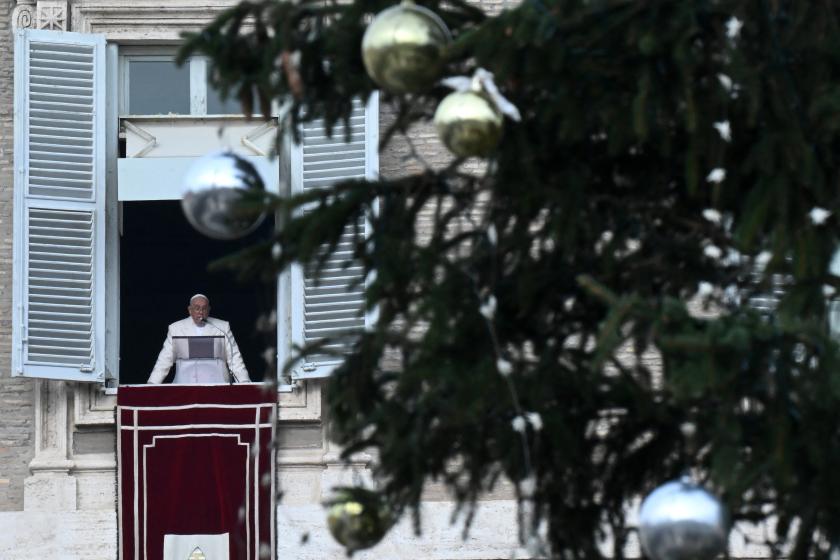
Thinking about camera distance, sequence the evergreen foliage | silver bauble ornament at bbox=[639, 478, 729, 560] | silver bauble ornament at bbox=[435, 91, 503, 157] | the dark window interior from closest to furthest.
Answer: silver bauble ornament at bbox=[639, 478, 729, 560]
the evergreen foliage
silver bauble ornament at bbox=[435, 91, 503, 157]
the dark window interior

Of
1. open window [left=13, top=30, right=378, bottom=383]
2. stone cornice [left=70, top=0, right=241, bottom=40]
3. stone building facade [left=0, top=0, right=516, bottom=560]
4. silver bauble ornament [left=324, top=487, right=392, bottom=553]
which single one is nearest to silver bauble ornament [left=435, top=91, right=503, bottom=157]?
silver bauble ornament [left=324, top=487, right=392, bottom=553]

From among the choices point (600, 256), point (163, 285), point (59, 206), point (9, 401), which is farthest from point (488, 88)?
point (163, 285)

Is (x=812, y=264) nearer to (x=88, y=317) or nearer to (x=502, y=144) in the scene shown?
(x=502, y=144)

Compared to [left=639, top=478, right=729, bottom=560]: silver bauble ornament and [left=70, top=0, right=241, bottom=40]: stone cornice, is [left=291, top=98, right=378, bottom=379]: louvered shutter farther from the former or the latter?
[left=639, top=478, right=729, bottom=560]: silver bauble ornament

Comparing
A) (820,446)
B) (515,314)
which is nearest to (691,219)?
(515,314)

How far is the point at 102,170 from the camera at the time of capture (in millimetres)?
15695

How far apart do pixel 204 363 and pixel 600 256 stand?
7906 mm

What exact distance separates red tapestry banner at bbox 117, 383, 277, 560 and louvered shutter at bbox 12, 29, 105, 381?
438mm

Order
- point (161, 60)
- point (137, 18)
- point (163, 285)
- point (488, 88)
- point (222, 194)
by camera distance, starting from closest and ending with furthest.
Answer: point (488, 88), point (222, 194), point (137, 18), point (161, 60), point (163, 285)

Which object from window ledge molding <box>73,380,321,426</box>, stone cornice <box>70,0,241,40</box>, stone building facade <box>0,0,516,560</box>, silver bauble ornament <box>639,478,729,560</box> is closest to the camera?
silver bauble ornament <box>639,478,729,560</box>

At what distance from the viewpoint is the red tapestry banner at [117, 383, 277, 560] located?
15.3m

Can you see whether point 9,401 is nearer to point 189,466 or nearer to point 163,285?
point 189,466

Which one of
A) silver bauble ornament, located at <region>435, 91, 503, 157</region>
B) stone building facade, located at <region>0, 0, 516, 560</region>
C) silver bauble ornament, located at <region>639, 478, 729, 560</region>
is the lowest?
stone building facade, located at <region>0, 0, 516, 560</region>

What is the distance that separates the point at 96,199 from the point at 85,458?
162 centimetres
